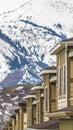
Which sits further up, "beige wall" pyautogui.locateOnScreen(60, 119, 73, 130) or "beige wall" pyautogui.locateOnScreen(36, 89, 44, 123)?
"beige wall" pyautogui.locateOnScreen(36, 89, 44, 123)

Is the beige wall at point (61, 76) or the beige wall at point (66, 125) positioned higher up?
the beige wall at point (61, 76)

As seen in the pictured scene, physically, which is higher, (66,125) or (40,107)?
(40,107)

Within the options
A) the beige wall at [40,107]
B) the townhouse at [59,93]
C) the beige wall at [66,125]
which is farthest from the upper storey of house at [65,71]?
the beige wall at [40,107]

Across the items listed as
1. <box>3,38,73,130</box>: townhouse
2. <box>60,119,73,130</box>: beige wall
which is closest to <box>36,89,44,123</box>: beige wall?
<box>3,38,73,130</box>: townhouse

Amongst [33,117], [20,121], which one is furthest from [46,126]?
[20,121]

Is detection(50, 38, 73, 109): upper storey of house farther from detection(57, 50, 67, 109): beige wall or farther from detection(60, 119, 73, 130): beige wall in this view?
detection(60, 119, 73, 130): beige wall

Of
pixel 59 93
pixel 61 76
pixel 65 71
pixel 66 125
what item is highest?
pixel 65 71

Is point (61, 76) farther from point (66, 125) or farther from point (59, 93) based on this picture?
point (66, 125)

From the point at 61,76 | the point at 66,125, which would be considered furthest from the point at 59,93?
the point at 66,125

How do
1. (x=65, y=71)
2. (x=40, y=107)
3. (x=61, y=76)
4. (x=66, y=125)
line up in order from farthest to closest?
(x=40, y=107)
(x=61, y=76)
(x=65, y=71)
(x=66, y=125)

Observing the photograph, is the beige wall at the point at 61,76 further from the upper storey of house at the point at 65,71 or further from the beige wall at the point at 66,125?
the beige wall at the point at 66,125

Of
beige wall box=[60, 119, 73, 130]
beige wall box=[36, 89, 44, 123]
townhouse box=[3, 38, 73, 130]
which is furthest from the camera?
beige wall box=[36, 89, 44, 123]

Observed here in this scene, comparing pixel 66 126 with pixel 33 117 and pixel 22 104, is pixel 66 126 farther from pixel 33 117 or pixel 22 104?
pixel 22 104

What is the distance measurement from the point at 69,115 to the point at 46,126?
4.73 m
